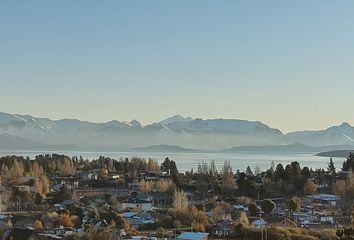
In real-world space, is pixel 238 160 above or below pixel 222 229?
above

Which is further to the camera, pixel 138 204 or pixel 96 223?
pixel 138 204

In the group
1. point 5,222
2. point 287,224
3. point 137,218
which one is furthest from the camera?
point 137,218

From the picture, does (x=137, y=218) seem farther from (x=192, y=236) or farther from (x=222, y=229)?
(x=192, y=236)

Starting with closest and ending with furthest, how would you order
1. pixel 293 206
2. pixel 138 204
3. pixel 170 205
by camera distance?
pixel 293 206 < pixel 138 204 < pixel 170 205

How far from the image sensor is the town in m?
14.5

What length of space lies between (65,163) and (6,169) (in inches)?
169

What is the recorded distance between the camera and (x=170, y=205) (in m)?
21.3

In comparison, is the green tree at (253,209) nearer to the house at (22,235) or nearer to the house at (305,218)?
the house at (305,218)

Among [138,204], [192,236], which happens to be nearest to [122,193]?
[138,204]

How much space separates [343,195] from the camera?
20.9 meters

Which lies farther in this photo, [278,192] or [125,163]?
[125,163]

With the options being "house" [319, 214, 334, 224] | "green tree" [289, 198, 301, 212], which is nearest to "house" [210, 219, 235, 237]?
"house" [319, 214, 334, 224]

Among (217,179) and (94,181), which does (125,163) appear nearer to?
(94,181)

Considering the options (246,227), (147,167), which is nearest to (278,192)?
(246,227)
